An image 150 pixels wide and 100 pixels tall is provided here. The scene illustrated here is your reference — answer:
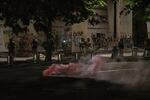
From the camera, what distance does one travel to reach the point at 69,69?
23375 mm

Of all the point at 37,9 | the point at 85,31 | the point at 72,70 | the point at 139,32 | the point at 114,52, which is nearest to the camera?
the point at 37,9

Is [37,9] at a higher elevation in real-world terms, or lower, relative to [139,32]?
lower

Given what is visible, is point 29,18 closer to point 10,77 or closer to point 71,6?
point 71,6

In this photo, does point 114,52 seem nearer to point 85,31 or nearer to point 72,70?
point 85,31

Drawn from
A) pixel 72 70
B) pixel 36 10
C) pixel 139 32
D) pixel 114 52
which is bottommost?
pixel 72 70

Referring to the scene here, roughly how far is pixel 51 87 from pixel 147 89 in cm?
353

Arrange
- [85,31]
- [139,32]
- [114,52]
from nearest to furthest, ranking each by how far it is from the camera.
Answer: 1. [114,52]
2. [85,31]
3. [139,32]

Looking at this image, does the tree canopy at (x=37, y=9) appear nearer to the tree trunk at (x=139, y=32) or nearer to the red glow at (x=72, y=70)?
the red glow at (x=72, y=70)

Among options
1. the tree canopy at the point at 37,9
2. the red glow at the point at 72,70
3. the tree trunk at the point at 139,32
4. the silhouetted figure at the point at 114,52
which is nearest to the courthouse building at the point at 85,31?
the tree trunk at the point at 139,32

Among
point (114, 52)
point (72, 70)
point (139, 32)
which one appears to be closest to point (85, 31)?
point (139, 32)

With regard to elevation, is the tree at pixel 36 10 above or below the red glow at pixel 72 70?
above

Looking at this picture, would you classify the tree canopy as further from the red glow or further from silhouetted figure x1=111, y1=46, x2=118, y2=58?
silhouetted figure x1=111, y1=46, x2=118, y2=58

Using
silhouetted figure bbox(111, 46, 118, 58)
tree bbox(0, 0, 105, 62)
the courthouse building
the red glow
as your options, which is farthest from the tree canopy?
the courthouse building

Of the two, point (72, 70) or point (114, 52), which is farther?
point (114, 52)
